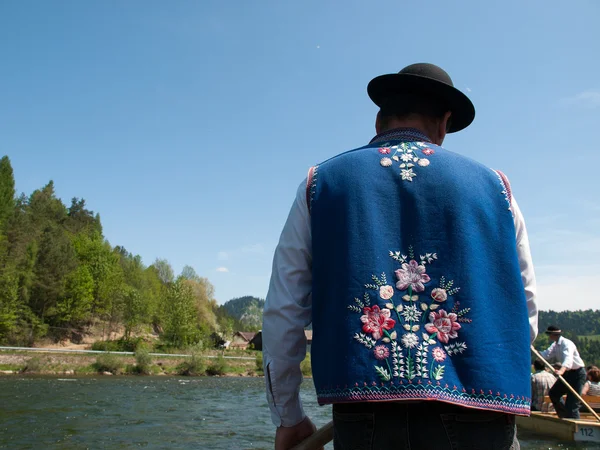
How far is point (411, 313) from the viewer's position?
5.77ft

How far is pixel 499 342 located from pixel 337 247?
2.07 ft

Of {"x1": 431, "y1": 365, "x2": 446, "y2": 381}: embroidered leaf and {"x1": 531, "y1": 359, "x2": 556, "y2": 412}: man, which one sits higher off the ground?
{"x1": 431, "y1": 365, "x2": 446, "y2": 381}: embroidered leaf

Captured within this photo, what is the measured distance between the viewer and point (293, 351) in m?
1.94

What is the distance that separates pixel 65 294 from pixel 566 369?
54.5 metres

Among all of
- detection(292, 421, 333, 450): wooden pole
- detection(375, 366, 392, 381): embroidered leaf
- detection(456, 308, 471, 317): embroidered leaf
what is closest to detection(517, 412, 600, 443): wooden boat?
detection(292, 421, 333, 450): wooden pole

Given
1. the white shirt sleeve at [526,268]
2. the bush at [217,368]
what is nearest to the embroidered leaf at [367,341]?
the white shirt sleeve at [526,268]

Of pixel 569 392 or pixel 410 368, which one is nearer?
pixel 410 368

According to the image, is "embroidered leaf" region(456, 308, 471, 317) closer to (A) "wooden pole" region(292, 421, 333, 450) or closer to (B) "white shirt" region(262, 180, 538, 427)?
(B) "white shirt" region(262, 180, 538, 427)

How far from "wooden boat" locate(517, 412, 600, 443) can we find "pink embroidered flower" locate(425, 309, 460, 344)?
9.73 metres

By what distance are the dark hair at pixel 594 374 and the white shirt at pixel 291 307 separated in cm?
1377

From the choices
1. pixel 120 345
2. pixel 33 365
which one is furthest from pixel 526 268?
pixel 120 345

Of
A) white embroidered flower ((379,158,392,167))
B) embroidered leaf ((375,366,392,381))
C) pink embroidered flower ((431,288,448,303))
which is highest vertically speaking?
white embroidered flower ((379,158,392,167))

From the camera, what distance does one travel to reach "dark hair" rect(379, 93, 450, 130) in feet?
7.05

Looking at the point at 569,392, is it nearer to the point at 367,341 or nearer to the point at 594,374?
the point at 594,374
